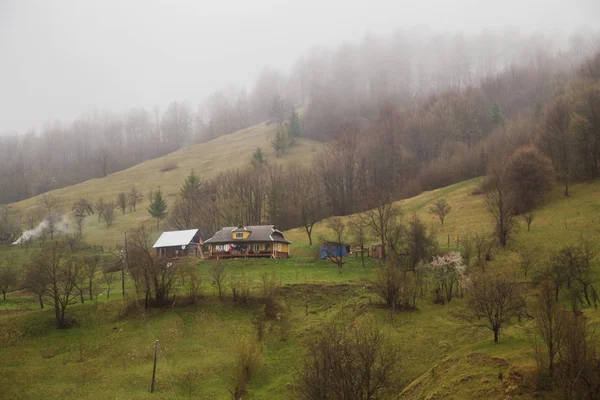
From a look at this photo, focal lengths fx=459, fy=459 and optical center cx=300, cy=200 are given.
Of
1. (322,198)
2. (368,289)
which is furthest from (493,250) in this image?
(322,198)

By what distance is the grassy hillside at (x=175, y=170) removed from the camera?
108312 millimetres

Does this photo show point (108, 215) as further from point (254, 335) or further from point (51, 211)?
point (254, 335)

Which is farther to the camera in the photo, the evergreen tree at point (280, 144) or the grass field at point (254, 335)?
the evergreen tree at point (280, 144)

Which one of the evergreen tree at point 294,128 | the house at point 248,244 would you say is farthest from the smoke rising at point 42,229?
the evergreen tree at point 294,128

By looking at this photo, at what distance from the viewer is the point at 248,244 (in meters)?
65.4

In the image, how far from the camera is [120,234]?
9356cm

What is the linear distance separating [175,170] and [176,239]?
73.0 m

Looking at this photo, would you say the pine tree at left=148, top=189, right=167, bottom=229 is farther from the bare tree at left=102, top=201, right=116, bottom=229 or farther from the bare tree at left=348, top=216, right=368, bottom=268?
the bare tree at left=348, top=216, right=368, bottom=268

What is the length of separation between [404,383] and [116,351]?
22762 mm

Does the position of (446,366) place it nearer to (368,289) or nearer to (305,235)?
(368,289)

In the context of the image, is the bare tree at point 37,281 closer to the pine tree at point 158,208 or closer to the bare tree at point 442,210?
the bare tree at point 442,210

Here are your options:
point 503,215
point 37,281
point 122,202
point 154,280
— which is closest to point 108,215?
point 122,202

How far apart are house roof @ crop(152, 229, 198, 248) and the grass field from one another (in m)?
17.8

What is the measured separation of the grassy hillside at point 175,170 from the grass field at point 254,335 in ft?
195
